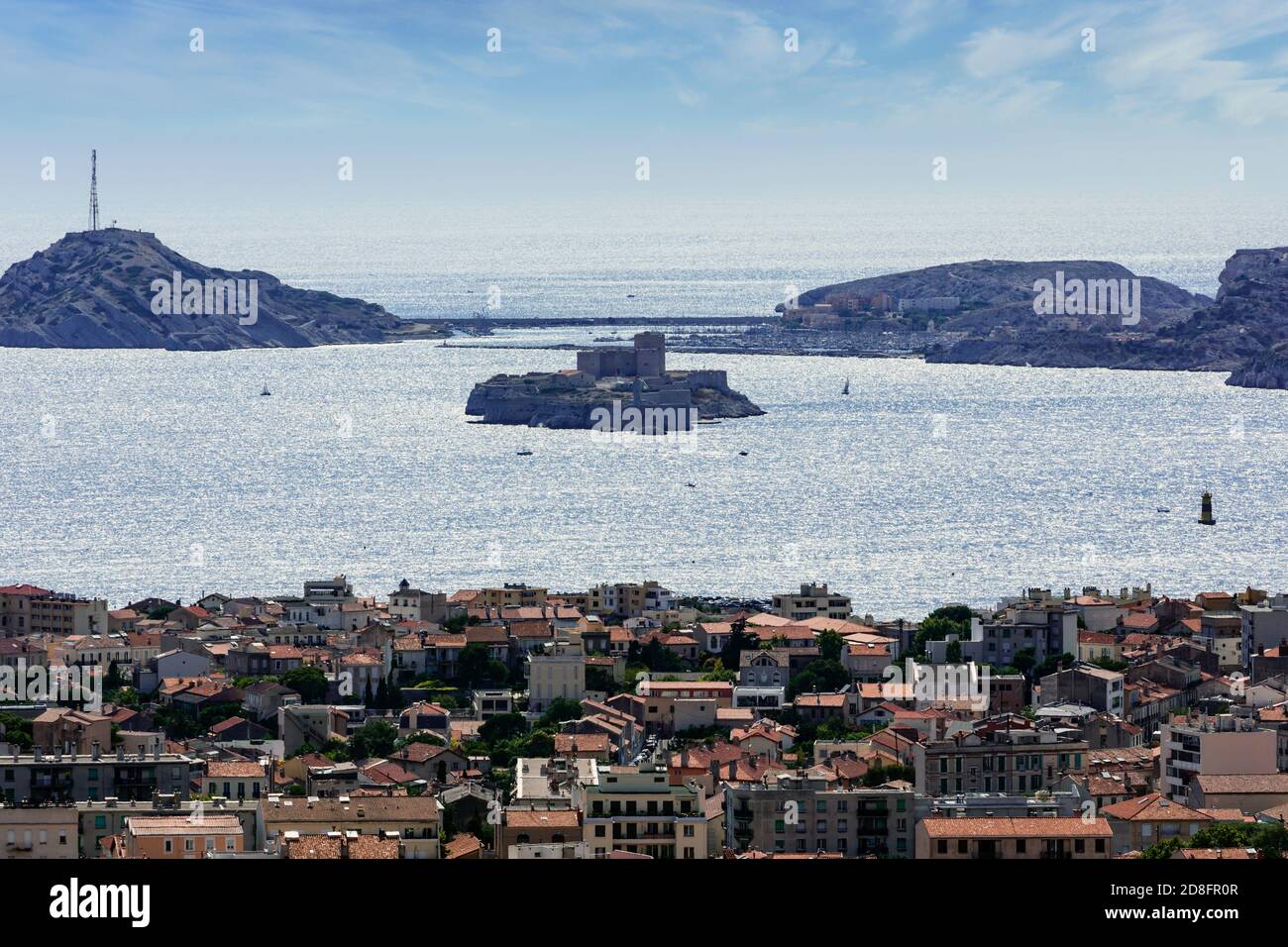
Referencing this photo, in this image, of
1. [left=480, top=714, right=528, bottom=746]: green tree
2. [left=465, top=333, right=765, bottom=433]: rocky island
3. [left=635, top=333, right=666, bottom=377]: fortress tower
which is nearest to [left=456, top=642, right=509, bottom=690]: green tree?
[left=480, top=714, right=528, bottom=746]: green tree

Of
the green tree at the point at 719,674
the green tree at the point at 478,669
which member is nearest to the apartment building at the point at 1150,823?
the green tree at the point at 719,674

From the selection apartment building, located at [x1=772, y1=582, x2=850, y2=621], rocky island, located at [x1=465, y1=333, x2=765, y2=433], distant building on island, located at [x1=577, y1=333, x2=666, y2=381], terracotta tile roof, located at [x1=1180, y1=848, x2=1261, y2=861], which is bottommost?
apartment building, located at [x1=772, y1=582, x2=850, y2=621]

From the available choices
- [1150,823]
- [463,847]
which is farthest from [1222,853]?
[463,847]

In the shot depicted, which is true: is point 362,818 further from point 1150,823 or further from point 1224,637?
point 1224,637

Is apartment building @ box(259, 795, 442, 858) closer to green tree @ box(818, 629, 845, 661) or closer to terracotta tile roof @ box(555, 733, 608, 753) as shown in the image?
terracotta tile roof @ box(555, 733, 608, 753)

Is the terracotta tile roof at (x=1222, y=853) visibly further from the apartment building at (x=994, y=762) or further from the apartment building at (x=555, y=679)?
the apartment building at (x=555, y=679)
